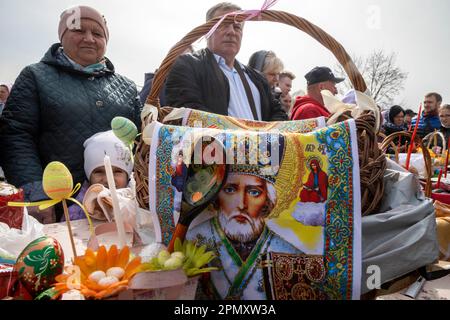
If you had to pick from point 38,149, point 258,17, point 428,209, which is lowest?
point 428,209

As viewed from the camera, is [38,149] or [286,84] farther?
[286,84]

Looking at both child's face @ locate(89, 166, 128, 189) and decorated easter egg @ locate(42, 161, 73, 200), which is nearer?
decorated easter egg @ locate(42, 161, 73, 200)

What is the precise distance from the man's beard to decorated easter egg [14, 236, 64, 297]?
29 centimetres

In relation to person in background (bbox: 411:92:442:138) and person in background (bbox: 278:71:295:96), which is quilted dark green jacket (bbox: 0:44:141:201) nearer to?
person in background (bbox: 278:71:295:96)

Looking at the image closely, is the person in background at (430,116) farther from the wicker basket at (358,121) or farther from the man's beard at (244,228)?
the man's beard at (244,228)

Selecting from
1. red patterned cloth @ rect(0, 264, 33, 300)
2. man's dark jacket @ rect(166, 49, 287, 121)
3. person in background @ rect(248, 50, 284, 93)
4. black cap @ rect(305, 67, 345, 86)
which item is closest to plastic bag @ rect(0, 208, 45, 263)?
red patterned cloth @ rect(0, 264, 33, 300)

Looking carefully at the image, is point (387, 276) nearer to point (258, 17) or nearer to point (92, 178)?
point (258, 17)

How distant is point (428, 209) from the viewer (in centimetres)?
64

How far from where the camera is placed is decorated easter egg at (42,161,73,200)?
502mm

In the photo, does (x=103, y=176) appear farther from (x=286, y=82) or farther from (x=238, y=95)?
(x=286, y=82)
